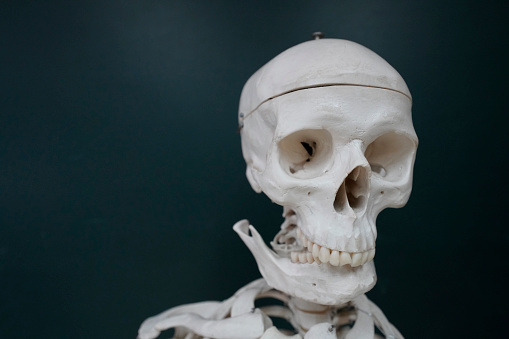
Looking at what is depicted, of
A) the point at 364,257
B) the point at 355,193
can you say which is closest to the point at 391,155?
the point at 355,193

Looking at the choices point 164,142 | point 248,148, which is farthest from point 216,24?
point 248,148

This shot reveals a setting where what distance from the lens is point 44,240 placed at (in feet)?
4.83

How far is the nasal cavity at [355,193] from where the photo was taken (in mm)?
791

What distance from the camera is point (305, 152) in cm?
90

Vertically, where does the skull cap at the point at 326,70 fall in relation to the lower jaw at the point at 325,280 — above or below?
above

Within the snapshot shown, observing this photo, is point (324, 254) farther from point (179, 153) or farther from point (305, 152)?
point (179, 153)

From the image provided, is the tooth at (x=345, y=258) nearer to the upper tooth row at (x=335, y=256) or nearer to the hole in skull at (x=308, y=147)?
the upper tooth row at (x=335, y=256)

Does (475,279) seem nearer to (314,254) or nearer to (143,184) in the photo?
(314,254)

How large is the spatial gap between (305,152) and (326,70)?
209mm

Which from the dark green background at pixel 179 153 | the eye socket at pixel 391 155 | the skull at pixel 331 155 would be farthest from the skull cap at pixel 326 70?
the dark green background at pixel 179 153

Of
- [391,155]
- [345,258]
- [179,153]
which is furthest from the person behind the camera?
[179,153]

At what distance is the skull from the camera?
0.76 meters

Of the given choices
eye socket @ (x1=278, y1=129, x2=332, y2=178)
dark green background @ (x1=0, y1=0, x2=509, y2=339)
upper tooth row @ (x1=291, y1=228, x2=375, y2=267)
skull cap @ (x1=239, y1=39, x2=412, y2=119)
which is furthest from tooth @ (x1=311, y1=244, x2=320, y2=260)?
dark green background @ (x1=0, y1=0, x2=509, y2=339)

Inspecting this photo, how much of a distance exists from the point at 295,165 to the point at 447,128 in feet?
3.06
